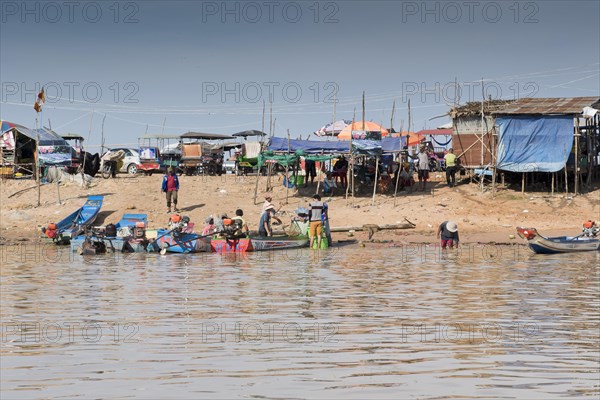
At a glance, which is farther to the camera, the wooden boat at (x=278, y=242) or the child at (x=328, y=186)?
the child at (x=328, y=186)

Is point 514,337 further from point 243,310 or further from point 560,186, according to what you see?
point 560,186

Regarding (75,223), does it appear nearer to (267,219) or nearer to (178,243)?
(178,243)

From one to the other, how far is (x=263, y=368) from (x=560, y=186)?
84.5 ft

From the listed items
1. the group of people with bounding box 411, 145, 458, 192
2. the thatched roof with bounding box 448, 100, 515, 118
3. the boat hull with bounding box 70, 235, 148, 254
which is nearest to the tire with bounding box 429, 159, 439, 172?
the thatched roof with bounding box 448, 100, 515, 118

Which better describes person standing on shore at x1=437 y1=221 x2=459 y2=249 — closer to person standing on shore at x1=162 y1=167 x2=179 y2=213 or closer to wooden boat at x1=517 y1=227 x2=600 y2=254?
wooden boat at x1=517 y1=227 x2=600 y2=254

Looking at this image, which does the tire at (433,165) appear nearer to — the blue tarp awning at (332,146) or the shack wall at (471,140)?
the shack wall at (471,140)

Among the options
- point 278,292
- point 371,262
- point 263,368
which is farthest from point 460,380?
point 371,262

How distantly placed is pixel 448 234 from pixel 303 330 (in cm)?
1297

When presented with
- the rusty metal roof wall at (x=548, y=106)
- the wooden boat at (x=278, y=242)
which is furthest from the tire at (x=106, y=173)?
the wooden boat at (x=278, y=242)

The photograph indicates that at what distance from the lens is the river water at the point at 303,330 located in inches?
341

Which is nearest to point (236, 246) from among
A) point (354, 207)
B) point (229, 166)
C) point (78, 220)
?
point (78, 220)

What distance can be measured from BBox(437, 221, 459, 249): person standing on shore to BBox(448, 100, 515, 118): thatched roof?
1223 cm

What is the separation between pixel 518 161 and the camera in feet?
108

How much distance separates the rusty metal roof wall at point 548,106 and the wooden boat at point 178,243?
1360cm
